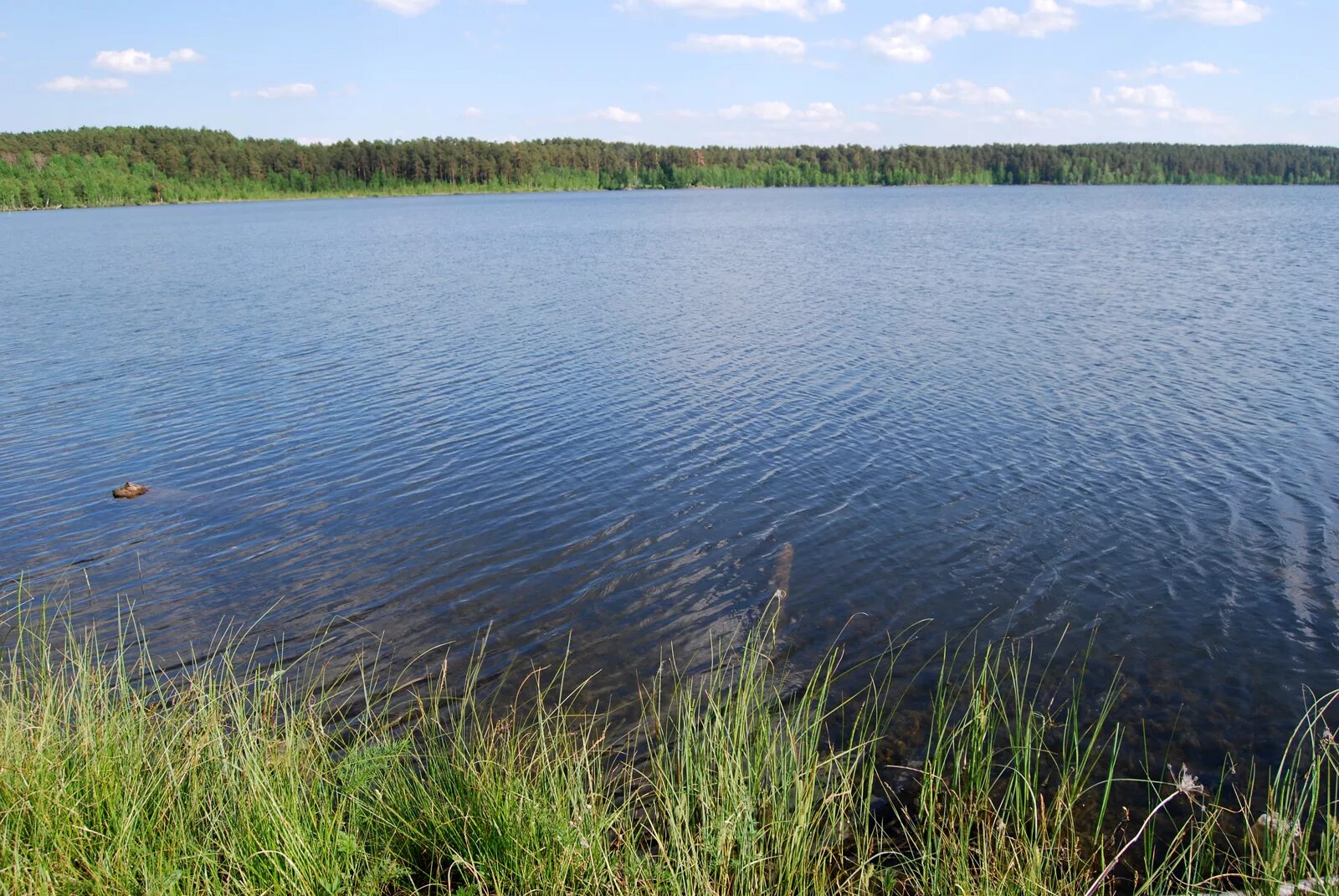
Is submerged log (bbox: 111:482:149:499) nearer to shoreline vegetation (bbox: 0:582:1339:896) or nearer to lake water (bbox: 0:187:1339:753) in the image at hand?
lake water (bbox: 0:187:1339:753)

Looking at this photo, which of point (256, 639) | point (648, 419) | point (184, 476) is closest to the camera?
point (256, 639)

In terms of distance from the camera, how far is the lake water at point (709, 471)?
417 inches

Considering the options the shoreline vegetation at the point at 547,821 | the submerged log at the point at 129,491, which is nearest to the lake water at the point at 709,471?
the submerged log at the point at 129,491

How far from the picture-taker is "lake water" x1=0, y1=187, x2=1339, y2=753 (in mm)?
10586

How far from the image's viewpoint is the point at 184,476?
16.0 meters

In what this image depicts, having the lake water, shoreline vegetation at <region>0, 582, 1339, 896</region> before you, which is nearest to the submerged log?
the lake water

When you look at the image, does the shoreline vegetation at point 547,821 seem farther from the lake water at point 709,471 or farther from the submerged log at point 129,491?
the submerged log at point 129,491

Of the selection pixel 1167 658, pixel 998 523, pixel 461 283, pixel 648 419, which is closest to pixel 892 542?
pixel 998 523

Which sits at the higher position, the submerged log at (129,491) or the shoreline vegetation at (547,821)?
the shoreline vegetation at (547,821)

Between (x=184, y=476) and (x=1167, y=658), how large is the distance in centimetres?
1606

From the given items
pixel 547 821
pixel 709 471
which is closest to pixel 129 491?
pixel 709 471

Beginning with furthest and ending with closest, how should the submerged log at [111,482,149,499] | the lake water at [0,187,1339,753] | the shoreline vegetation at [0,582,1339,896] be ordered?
the submerged log at [111,482,149,499] → the lake water at [0,187,1339,753] → the shoreline vegetation at [0,582,1339,896]

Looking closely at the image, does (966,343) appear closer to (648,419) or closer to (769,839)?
(648,419)

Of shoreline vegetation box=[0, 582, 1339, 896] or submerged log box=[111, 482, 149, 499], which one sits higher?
shoreline vegetation box=[0, 582, 1339, 896]
